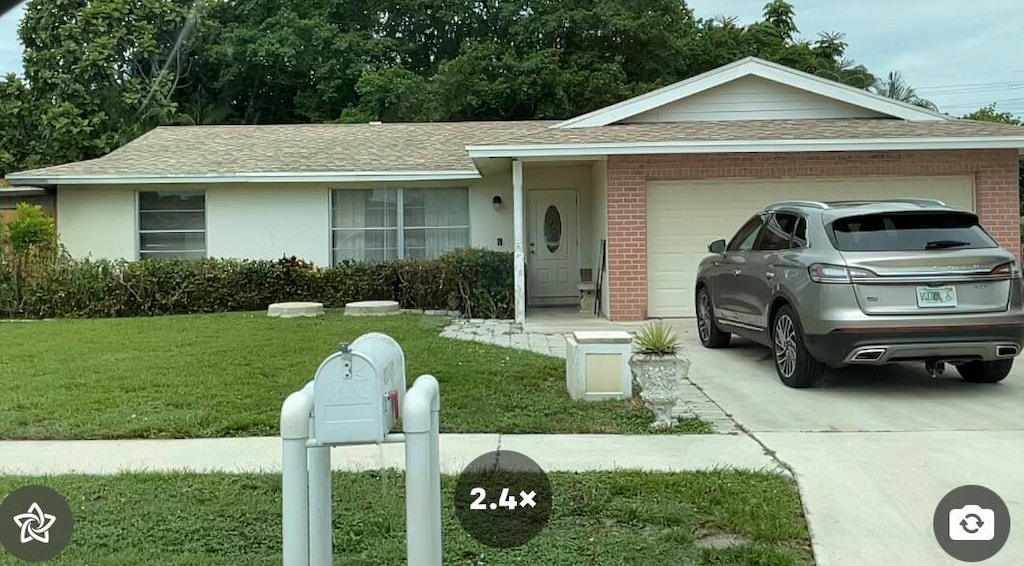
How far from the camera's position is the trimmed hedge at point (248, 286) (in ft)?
47.6

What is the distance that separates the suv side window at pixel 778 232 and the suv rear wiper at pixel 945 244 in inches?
49.6

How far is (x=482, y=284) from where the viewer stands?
1442 centimetres

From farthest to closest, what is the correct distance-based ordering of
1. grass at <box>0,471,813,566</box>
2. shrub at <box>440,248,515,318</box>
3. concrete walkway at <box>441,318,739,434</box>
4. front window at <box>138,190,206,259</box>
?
front window at <box>138,190,206,259</box>, shrub at <box>440,248,515,318</box>, concrete walkway at <box>441,318,739,434</box>, grass at <box>0,471,813,566</box>

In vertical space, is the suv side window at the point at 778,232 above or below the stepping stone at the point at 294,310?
above

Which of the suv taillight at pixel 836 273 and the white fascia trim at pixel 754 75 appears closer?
the suv taillight at pixel 836 273

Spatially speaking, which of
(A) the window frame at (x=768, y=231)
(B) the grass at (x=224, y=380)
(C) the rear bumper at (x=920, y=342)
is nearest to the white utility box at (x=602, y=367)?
(B) the grass at (x=224, y=380)

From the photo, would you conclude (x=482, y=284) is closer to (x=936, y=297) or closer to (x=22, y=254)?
(x=22, y=254)

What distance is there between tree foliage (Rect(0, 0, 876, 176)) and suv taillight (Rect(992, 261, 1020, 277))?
23125 millimetres

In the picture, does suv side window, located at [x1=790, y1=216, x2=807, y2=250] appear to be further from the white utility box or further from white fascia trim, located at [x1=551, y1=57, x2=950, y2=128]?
white fascia trim, located at [x1=551, y1=57, x2=950, y2=128]

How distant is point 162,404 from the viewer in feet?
24.9

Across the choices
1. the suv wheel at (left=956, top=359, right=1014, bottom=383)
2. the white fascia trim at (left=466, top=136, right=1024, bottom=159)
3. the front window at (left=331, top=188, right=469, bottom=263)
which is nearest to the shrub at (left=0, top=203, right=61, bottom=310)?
the front window at (left=331, top=188, right=469, bottom=263)

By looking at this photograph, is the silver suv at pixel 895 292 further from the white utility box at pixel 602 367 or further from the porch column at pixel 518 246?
the porch column at pixel 518 246

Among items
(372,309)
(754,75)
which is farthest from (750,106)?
(372,309)

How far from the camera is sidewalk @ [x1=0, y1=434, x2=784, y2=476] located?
574cm
